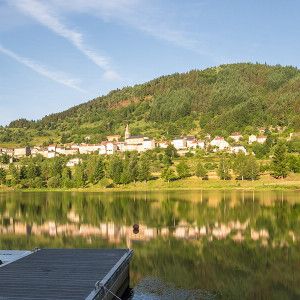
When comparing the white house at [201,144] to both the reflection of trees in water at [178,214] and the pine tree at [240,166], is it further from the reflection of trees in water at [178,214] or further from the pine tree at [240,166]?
the reflection of trees in water at [178,214]

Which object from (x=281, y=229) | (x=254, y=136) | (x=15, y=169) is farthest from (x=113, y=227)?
(x=254, y=136)

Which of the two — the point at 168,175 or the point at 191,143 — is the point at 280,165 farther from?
the point at 191,143

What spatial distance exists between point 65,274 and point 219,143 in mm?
160340

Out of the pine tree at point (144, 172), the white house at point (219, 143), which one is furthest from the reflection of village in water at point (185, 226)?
the white house at point (219, 143)

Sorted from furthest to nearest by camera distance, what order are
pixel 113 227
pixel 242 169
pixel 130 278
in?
1. pixel 242 169
2. pixel 113 227
3. pixel 130 278

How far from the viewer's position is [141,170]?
122688 mm

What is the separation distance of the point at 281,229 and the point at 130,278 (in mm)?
22740

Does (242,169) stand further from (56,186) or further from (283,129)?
(283,129)

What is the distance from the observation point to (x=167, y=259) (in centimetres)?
3281

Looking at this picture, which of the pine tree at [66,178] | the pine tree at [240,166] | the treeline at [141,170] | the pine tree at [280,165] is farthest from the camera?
the pine tree at [66,178]

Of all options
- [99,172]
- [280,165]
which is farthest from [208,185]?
[99,172]

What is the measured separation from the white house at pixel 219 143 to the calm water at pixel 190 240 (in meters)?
103

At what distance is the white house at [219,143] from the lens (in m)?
176

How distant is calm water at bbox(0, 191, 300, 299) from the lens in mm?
26328
